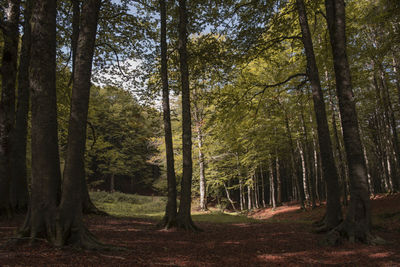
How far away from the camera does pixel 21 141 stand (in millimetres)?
9711

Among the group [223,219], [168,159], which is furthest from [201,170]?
[168,159]

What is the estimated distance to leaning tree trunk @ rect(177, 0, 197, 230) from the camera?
343 inches

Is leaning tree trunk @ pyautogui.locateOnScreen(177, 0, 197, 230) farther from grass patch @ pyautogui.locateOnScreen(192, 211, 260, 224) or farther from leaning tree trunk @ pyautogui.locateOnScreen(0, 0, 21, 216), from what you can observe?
leaning tree trunk @ pyautogui.locateOnScreen(0, 0, 21, 216)

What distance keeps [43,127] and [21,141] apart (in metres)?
5.89

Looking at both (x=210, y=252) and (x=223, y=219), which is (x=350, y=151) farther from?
(x=223, y=219)

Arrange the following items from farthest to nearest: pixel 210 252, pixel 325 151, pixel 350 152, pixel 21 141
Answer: pixel 21 141 → pixel 325 151 → pixel 350 152 → pixel 210 252

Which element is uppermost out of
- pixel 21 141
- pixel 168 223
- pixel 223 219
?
pixel 21 141

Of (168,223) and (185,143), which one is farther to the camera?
(185,143)

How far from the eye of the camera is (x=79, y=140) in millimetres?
5289

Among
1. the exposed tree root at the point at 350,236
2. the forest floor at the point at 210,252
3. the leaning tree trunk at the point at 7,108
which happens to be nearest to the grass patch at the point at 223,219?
the forest floor at the point at 210,252

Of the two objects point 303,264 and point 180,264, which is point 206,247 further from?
point 303,264

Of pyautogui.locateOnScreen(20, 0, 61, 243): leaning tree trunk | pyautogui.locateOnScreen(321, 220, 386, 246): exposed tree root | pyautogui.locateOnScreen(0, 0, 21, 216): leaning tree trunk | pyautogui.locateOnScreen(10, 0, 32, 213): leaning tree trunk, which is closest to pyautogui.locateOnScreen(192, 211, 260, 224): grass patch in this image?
pyautogui.locateOnScreen(321, 220, 386, 246): exposed tree root

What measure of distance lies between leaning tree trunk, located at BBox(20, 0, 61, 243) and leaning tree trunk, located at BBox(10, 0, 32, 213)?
5412mm

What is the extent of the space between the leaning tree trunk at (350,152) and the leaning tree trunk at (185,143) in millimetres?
4508
